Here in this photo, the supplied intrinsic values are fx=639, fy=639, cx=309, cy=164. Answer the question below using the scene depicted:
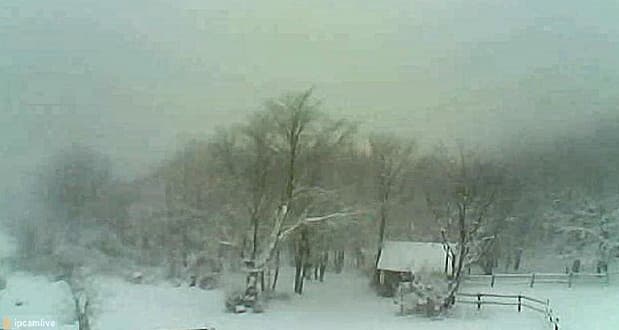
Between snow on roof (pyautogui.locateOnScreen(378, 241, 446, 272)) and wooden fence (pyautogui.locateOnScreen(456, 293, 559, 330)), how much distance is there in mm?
157

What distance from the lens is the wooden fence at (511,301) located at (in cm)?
241

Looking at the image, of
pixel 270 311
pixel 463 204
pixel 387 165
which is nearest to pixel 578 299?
pixel 463 204

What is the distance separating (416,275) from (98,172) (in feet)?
4.09

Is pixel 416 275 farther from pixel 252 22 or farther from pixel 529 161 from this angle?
pixel 252 22

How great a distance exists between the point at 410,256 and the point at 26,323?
1487 millimetres

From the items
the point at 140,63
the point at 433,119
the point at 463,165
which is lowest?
the point at 463,165

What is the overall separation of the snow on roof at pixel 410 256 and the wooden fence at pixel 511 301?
0.16 metres

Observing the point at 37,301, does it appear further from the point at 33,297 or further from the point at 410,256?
the point at 410,256

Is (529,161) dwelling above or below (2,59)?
below

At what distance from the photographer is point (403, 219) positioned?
7.81 feet

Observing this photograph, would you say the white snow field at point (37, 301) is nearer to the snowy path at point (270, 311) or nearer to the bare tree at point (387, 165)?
the snowy path at point (270, 311)

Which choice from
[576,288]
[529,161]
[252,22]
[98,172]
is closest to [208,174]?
[98,172]

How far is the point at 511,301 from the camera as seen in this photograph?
2412 millimetres

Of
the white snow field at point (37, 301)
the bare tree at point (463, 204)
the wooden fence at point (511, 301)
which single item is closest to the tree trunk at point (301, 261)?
the bare tree at point (463, 204)
